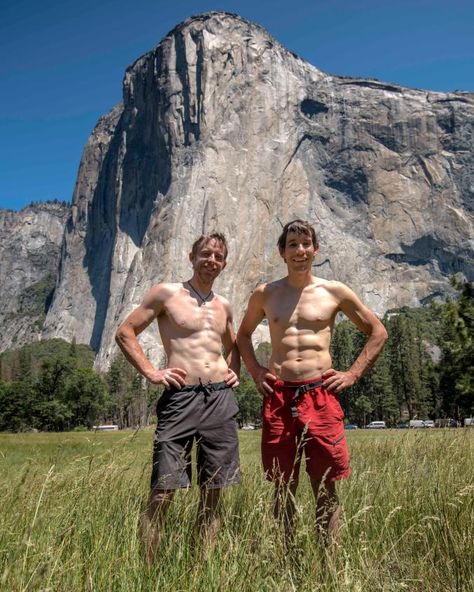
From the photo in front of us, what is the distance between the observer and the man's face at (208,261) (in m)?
4.95

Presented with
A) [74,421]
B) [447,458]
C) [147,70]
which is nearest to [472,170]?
[147,70]

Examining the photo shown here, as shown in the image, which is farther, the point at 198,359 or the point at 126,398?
the point at 126,398

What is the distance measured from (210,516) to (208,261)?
1928 mm

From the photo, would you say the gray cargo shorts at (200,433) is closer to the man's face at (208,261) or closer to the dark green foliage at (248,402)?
the man's face at (208,261)

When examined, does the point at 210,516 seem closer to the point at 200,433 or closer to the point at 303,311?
the point at 200,433

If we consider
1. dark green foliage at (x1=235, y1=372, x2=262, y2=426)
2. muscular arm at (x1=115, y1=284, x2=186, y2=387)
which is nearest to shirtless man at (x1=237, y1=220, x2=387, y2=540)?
muscular arm at (x1=115, y1=284, x2=186, y2=387)

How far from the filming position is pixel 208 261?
4938mm

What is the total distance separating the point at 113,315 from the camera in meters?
136

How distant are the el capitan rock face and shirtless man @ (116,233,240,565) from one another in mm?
120717

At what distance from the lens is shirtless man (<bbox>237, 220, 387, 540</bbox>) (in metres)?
4.39

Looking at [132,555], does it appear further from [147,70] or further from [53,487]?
[147,70]

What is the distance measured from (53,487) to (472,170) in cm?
16182

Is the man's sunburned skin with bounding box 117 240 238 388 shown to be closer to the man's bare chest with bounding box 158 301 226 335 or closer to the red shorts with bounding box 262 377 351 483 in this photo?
the man's bare chest with bounding box 158 301 226 335

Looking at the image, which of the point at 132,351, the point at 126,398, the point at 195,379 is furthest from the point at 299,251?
the point at 126,398
